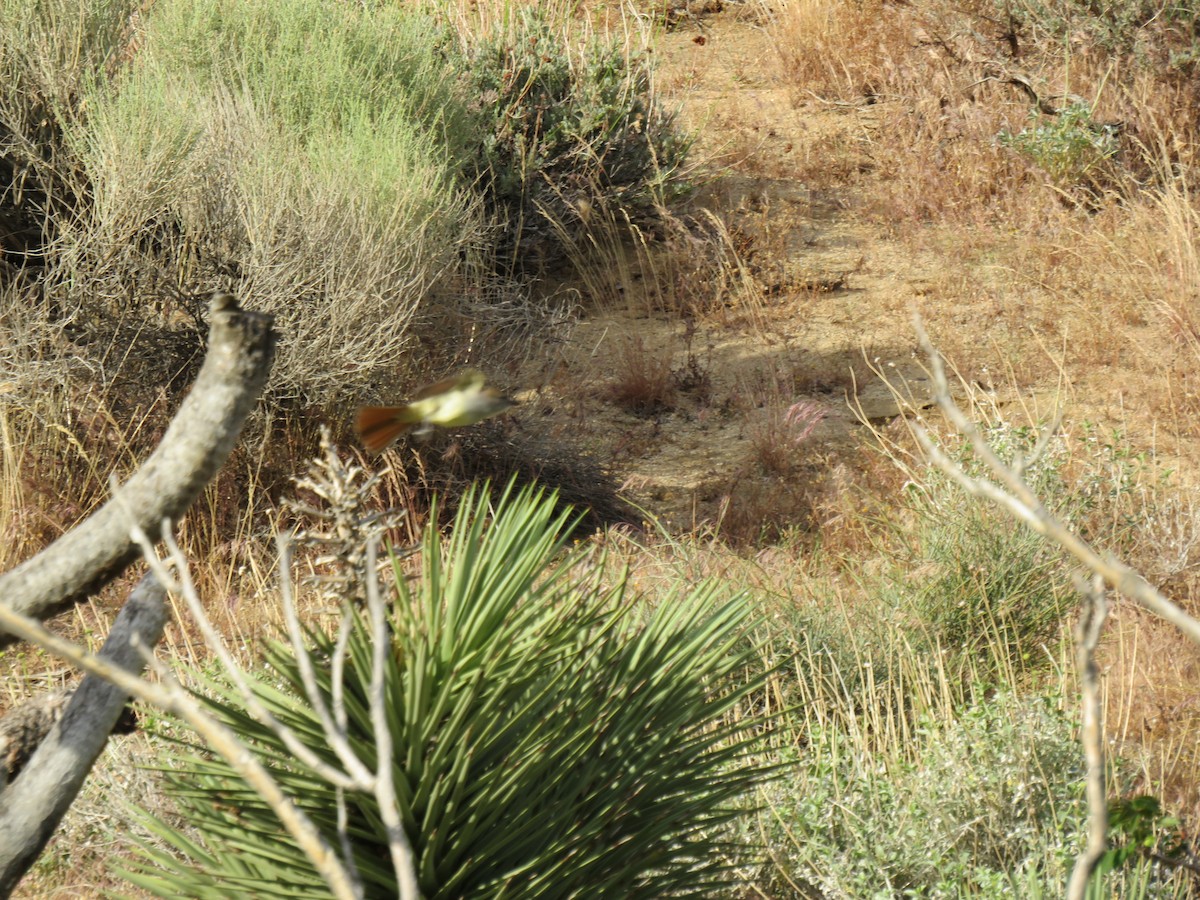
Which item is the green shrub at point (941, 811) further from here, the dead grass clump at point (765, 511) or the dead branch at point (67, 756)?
the dead grass clump at point (765, 511)

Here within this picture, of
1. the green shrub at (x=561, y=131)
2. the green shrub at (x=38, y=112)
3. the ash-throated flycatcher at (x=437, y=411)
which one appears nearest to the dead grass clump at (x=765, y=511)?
the green shrub at (x=561, y=131)

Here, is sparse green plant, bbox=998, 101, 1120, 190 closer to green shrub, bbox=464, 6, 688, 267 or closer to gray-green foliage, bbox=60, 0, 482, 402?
green shrub, bbox=464, 6, 688, 267

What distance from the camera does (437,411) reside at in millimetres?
1731

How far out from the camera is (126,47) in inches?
212

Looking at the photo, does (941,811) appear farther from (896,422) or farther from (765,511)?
(896,422)

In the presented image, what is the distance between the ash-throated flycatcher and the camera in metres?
1.71

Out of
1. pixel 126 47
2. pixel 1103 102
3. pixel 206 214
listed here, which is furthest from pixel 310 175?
pixel 1103 102

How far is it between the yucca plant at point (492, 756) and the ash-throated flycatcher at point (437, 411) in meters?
0.15

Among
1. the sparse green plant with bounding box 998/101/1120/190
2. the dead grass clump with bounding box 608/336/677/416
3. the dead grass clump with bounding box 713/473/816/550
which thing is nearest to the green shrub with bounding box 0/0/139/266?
the dead grass clump with bounding box 608/336/677/416

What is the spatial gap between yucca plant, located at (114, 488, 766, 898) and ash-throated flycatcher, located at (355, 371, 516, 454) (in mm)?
155

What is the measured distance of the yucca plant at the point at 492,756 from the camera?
166 cm

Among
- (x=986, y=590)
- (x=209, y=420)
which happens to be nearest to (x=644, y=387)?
(x=986, y=590)

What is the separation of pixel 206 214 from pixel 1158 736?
348 cm

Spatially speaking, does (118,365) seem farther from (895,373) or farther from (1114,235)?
(1114,235)
